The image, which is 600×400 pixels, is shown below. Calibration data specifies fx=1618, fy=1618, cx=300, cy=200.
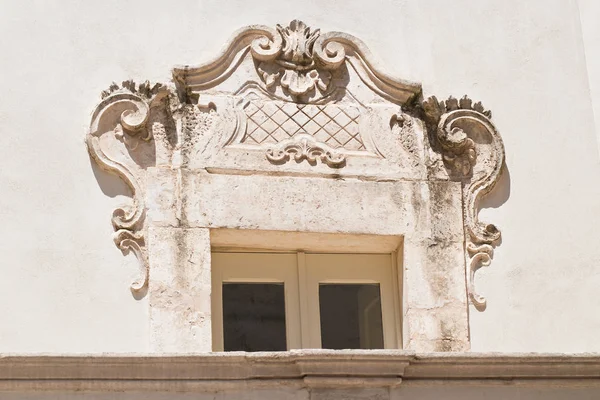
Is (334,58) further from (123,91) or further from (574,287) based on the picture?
(574,287)

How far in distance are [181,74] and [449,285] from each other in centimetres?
202

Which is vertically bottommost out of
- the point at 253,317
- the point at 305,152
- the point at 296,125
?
the point at 253,317

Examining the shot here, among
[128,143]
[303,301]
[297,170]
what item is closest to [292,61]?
[297,170]

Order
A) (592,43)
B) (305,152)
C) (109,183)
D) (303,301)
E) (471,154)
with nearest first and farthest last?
(109,183) → (303,301) → (305,152) → (471,154) → (592,43)

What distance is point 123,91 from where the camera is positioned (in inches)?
376

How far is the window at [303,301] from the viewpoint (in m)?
9.45

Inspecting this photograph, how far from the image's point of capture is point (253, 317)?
9.47 meters

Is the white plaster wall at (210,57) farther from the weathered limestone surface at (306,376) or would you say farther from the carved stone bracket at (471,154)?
the weathered limestone surface at (306,376)

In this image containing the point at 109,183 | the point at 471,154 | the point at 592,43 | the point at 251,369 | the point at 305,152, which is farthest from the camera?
the point at 592,43

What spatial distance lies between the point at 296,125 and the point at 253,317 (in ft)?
3.92

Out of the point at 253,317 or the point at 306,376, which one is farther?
the point at 253,317

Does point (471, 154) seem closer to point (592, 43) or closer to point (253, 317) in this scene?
point (592, 43)

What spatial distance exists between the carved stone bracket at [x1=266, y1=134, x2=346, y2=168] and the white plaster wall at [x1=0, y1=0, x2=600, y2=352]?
0.71m

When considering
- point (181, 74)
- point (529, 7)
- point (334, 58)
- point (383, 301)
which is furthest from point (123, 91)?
point (529, 7)
